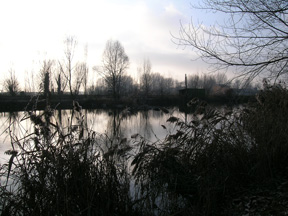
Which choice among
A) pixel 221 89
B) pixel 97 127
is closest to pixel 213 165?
pixel 221 89

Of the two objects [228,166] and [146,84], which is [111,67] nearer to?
[146,84]

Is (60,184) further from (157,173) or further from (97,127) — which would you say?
(97,127)

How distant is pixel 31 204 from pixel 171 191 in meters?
1.73

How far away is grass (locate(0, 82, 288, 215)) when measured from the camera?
2.45 m

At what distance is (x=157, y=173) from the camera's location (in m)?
3.45

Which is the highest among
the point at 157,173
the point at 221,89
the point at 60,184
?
the point at 221,89

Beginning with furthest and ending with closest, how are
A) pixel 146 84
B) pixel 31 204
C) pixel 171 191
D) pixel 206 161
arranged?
1. pixel 146 84
2. pixel 206 161
3. pixel 171 191
4. pixel 31 204

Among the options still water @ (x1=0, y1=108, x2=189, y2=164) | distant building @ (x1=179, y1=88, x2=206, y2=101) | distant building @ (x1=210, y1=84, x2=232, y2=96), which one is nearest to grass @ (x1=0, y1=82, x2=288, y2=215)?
still water @ (x1=0, y1=108, x2=189, y2=164)

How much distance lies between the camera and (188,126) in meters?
3.89

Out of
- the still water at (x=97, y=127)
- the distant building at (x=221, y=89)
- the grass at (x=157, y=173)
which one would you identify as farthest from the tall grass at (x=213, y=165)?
the distant building at (x=221, y=89)

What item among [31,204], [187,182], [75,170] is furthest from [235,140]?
[31,204]

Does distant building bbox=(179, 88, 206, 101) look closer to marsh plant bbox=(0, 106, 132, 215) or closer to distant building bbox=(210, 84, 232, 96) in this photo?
distant building bbox=(210, 84, 232, 96)

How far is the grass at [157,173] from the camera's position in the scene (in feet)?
8.02

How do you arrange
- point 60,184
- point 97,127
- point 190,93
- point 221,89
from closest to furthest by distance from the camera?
point 60,184 < point 221,89 < point 97,127 < point 190,93
